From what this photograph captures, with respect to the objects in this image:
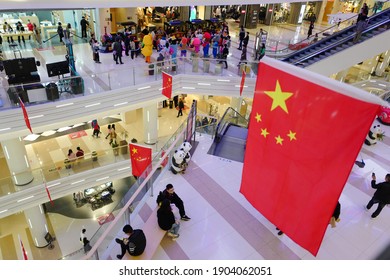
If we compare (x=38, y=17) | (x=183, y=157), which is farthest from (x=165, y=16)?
(x=183, y=157)

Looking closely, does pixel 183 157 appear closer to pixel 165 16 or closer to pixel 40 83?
pixel 40 83

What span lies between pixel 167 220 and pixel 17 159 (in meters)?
9.95

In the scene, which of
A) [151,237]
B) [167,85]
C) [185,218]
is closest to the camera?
[151,237]

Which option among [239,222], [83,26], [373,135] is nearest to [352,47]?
[373,135]

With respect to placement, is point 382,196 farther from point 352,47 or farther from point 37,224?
point 37,224

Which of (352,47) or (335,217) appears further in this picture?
(352,47)

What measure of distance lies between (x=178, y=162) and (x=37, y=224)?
418 inches

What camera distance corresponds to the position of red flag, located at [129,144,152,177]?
21.5ft

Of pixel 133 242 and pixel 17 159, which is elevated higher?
pixel 133 242

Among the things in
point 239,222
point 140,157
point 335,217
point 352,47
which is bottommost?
point 239,222

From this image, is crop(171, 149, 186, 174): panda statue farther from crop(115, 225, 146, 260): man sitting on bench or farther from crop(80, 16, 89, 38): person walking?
crop(80, 16, 89, 38): person walking

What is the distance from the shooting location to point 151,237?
555 cm

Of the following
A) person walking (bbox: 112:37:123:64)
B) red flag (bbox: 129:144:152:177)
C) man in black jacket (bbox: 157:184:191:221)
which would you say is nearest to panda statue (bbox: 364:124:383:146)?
man in black jacket (bbox: 157:184:191:221)

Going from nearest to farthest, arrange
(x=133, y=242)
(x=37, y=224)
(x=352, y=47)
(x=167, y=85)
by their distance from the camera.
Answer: (x=133, y=242)
(x=167, y=85)
(x=352, y=47)
(x=37, y=224)
